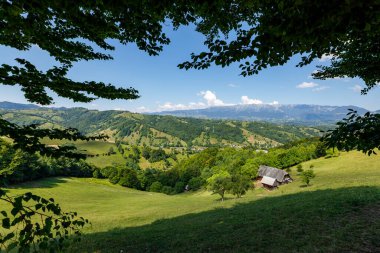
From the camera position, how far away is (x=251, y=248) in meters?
11.0

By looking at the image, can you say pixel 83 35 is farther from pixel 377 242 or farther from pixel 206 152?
pixel 206 152

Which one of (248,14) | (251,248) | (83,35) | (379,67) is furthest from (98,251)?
(379,67)

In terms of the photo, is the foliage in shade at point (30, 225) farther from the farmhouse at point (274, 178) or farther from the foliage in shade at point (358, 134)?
the farmhouse at point (274, 178)

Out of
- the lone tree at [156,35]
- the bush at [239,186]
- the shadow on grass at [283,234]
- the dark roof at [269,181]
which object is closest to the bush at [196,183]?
the dark roof at [269,181]

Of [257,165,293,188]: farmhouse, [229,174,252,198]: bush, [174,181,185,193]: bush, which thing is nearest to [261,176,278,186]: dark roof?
[257,165,293,188]: farmhouse

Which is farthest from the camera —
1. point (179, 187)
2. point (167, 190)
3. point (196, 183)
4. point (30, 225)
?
point (167, 190)

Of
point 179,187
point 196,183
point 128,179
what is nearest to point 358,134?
point 196,183

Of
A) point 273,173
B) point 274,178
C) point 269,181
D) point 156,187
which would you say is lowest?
point 156,187

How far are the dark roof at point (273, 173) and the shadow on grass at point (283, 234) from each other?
56.6 meters

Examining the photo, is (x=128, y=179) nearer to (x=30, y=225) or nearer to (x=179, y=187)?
(x=179, y=187)

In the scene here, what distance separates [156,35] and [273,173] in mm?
71914

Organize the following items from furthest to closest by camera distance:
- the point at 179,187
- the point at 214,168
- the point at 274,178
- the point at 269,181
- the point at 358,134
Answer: the point at 179,187
the point at 214,168
the point at 269,181
the point at 274,178
the point at 358,134

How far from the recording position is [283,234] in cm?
1205

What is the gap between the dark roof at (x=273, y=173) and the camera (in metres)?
71.2
